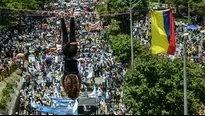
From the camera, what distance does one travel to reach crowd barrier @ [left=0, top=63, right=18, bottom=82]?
4341 centimetres

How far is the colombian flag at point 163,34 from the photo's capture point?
28.5m

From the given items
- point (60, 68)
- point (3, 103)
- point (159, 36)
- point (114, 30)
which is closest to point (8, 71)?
point (60, 68)

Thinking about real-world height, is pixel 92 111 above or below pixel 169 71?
below

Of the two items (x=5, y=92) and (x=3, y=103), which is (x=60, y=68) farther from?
(x=3, y=103)

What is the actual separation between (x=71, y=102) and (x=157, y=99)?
21.2 ft

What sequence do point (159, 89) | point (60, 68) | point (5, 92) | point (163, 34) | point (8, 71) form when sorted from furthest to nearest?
1. point (60, 68)
2. point (8, 71)
3. point (5, 92)
4. point (159, 89)
5. point (163, 34)

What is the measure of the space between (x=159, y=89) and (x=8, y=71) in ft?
62.8

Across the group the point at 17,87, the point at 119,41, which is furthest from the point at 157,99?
the point at 119,41

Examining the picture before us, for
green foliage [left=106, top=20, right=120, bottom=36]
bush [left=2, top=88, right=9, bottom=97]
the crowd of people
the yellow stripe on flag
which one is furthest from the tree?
green foliage [left=106, top=20, right=120, bottom=36]

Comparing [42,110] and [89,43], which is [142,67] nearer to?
[42,110]

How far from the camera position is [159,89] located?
3022 centimetres

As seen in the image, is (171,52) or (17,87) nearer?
(171,52)

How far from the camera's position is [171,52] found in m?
28.5

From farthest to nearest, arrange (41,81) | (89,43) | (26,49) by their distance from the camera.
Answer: (89,43) → (26,49) → (41,81)
